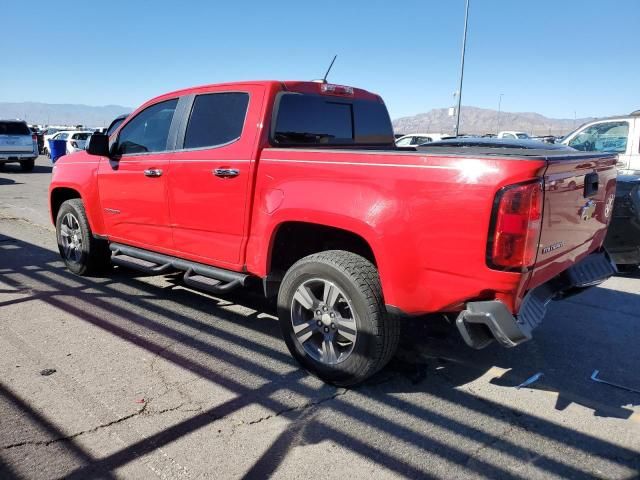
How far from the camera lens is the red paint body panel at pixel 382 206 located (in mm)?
2551

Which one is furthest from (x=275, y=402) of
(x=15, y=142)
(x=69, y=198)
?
(x=15, y=142)

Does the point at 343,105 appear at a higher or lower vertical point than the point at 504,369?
higher

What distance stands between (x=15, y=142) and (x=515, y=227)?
21027 mm

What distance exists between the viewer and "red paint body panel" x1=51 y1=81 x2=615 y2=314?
2.55 metres

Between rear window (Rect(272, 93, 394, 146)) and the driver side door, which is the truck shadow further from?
rear window (Rect(272, 93, 394, 146))

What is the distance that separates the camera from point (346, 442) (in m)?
2.69

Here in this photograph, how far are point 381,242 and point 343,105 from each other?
6.39 ft

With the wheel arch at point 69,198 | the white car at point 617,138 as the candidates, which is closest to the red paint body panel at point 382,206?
the wheel arch at point 69,198

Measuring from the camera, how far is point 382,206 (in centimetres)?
283

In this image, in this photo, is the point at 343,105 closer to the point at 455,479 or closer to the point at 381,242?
the point at 381,242

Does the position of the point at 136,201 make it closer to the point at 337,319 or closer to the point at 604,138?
the point at 337,319

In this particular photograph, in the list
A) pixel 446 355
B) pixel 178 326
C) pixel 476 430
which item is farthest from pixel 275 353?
pixel 476 430

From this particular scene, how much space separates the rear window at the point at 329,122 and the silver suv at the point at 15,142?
18.7m

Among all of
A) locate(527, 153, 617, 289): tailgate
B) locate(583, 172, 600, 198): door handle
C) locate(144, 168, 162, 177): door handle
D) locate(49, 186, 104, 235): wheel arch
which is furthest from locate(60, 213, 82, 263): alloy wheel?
locate(583, 172, 600, 198): door handle
